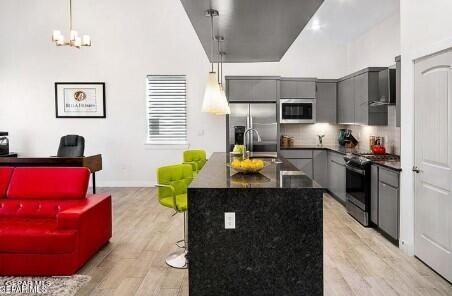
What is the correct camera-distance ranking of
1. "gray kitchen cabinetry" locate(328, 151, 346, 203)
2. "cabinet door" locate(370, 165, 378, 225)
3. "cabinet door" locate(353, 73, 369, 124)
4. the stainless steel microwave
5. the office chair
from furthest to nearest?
1. the stainless steel microwave
2. the office chair
3. "gray kitchen cabinetry" locate(328, 151, 346, 203)
4. "cabinet door" locate(353, 73, 369, 124)
5. "cabinet door" locate(370, 165, 378, 225)

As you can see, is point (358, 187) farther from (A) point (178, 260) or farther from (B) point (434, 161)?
(A) point (178, 260)

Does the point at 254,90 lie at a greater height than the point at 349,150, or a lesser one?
greater

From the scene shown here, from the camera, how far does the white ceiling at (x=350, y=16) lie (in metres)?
5.58

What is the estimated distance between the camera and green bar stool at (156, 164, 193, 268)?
3.69 m

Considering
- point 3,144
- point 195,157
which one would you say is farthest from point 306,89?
point 3,144

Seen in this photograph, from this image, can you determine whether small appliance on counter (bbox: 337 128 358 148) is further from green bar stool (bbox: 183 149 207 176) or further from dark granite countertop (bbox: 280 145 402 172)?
green bar stool (bbox: 183 149 207 176)

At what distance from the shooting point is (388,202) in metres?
4.58

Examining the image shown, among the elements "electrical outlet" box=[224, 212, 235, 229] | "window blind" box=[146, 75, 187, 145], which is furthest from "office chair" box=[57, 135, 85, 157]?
"electrical outlet" box=[224, 212, 235, 229]

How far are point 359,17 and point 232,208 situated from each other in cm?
485

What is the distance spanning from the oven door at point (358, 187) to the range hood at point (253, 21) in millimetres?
2014

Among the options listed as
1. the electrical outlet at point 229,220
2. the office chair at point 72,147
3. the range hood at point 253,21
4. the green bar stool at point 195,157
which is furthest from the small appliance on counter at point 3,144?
the electrical outlet at point 229,220

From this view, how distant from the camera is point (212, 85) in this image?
3.59 metres

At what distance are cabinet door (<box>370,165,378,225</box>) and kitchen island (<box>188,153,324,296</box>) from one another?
245 cm

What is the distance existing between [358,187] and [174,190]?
294 cm
